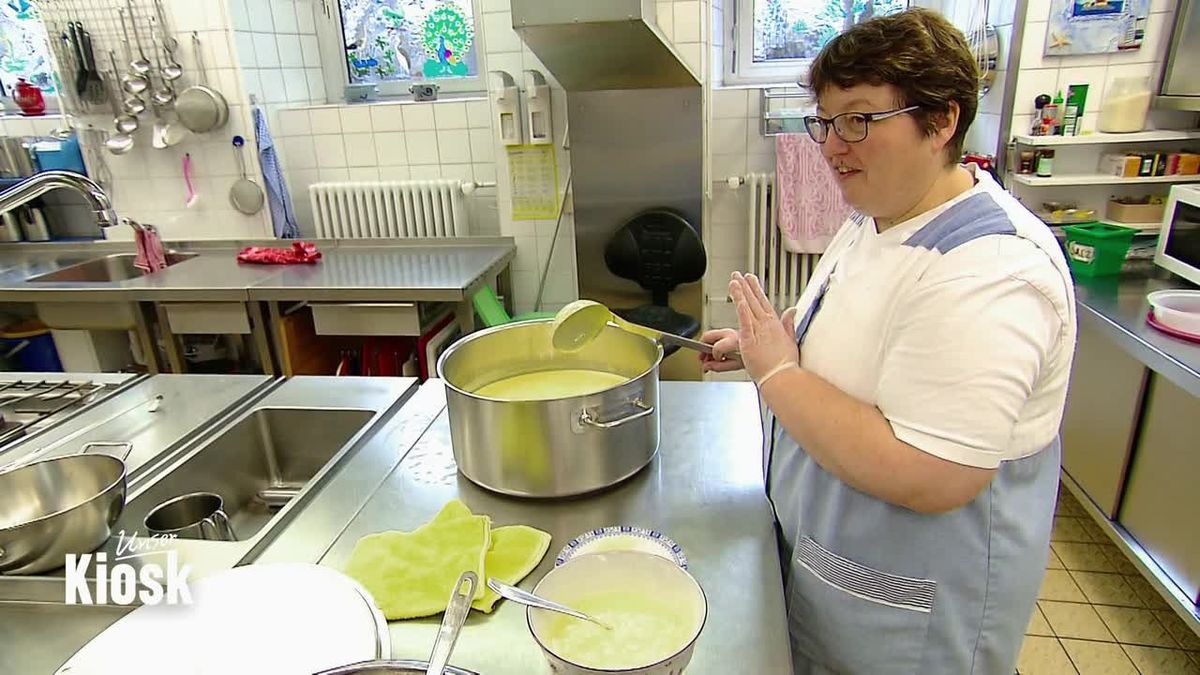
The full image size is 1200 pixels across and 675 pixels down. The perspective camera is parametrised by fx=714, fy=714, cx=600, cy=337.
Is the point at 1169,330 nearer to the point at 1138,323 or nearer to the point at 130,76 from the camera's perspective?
the point at 1138,323

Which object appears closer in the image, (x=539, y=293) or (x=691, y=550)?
(x=691, y=550)

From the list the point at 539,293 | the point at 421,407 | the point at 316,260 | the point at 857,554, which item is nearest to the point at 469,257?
the point at 539,293

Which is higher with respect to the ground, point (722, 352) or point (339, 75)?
point (339, 75)

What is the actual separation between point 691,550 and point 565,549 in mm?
156

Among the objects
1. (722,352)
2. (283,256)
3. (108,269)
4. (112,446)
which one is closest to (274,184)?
(283,256)

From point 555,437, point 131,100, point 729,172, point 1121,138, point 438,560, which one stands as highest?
point 131,100

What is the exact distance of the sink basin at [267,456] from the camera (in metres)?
1.22

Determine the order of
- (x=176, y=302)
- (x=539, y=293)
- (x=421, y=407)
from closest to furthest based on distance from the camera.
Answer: (x=421, y=407) < (x=176, y=302) < (x=539, y=293)

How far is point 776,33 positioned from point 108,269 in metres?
2.88

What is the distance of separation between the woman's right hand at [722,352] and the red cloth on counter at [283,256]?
197 cm

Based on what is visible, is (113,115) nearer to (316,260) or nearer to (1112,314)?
(316,260)

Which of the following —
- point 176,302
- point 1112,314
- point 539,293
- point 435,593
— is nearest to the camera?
point 435,593

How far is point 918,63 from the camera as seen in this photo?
72 cm

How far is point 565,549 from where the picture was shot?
2.82 ft
